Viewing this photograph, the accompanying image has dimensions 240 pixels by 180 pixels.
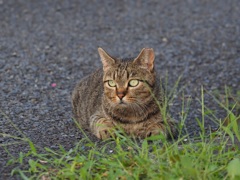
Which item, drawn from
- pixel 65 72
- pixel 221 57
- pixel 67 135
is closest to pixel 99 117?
pixel 67 135

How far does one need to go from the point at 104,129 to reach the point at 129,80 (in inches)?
18.5

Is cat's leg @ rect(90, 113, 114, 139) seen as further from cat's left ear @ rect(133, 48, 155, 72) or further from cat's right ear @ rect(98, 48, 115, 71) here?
cat's left ear @ rect(133, 48, 155, 72)

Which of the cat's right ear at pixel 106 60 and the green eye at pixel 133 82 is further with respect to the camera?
the cat's right ear at pixel 106 60

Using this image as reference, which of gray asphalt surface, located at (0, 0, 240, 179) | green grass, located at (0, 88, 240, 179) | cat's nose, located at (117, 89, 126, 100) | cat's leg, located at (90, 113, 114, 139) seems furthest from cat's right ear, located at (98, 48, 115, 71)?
green grass, located at (0, 88, 240, 179)

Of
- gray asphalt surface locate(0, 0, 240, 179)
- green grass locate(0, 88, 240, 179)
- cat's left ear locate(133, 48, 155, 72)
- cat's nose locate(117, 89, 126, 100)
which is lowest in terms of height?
gray asphalt surface locate(0, 0, 240, 179)

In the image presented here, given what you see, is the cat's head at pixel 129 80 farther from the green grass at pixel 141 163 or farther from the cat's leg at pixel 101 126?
the green grass at pixel 141 163

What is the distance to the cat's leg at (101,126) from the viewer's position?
238 inches

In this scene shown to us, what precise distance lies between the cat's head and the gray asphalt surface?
550 mm

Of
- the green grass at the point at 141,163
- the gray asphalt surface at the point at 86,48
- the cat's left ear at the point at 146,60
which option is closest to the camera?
the green grass at the point at 141,163

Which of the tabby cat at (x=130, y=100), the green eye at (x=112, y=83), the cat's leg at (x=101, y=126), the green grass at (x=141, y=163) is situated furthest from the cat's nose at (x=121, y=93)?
the green grass at (x=141, y=163)

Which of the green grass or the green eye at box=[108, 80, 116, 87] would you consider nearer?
the green grass

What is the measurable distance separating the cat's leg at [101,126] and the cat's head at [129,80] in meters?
0.18

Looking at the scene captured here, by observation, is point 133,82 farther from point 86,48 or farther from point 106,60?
point 86,48

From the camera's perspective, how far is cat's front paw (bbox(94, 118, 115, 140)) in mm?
6039
